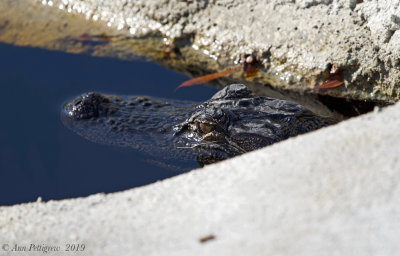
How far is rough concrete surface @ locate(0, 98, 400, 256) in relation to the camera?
1.86 meters

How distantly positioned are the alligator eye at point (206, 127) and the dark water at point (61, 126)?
352mm

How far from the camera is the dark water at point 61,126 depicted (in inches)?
135

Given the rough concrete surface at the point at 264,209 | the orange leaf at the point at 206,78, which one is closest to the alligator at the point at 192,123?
the orange leaf at the point at 206,78

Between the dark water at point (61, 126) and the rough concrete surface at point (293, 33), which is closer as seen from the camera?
the dark water at point (61, 126)

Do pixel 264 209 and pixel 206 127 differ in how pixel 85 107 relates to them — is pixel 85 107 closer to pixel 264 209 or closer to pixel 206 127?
pixel 206 127

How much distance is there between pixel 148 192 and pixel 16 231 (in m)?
0.62

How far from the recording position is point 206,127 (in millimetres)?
3523

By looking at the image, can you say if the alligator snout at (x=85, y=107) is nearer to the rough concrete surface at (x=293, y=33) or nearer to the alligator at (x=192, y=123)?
the alligator at (x=192, y=123)

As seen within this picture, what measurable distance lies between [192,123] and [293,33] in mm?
1372

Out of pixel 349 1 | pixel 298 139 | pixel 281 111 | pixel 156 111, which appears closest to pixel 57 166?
pixel 156 111

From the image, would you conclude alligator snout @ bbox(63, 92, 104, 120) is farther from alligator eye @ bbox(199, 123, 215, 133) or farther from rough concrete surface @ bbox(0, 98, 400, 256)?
rough concrete surface @ bbox(0, 98, 400, 256)

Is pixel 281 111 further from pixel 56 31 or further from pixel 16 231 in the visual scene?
pixel 56 31

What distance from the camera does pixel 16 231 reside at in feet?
7.69

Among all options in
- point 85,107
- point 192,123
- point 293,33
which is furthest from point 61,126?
point 293,33
